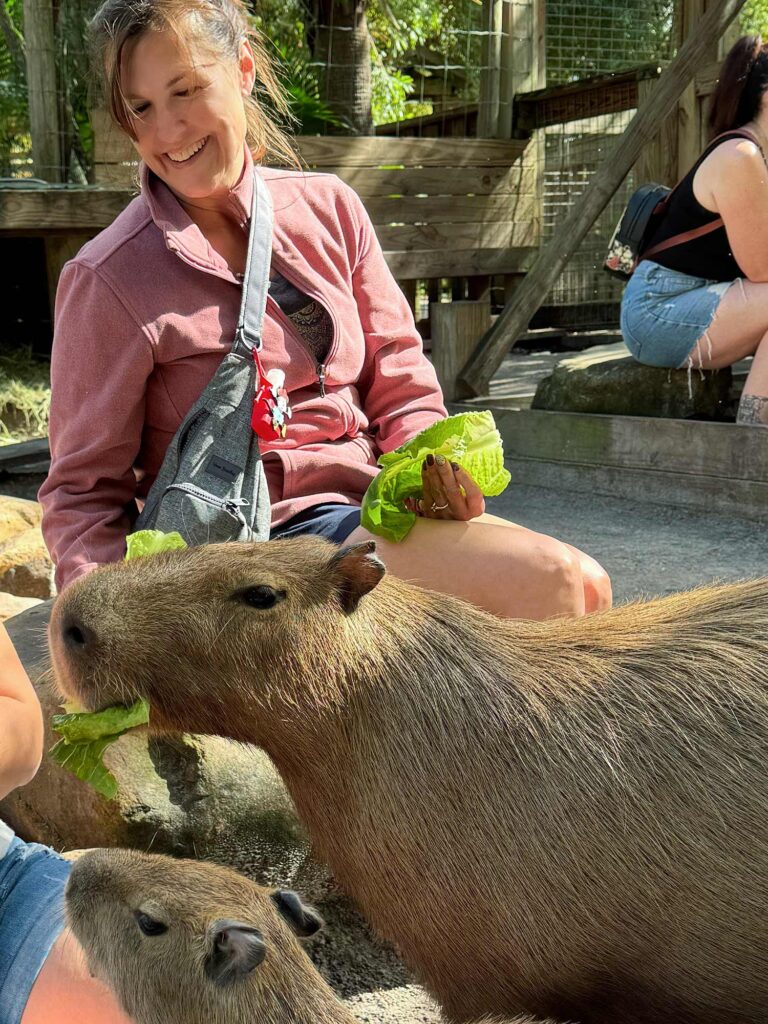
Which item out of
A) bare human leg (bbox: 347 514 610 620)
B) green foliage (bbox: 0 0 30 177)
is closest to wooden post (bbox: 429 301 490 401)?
bare human leg (bbox: 347 514 610 620)

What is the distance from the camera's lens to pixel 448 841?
2.01 meters

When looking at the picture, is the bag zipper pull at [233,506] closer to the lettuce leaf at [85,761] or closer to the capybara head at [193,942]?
the lettuce leaf at [85,761]

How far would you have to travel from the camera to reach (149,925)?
183 centimetres

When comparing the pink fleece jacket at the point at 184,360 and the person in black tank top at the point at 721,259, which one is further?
the person in black tank top at the point at 721,259

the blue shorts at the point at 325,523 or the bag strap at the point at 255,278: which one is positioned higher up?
the bag strap at the point at 255,278

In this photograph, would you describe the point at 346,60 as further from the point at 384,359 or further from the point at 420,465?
the point at 420,465

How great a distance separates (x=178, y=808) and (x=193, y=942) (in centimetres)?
106

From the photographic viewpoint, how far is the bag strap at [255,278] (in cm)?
278

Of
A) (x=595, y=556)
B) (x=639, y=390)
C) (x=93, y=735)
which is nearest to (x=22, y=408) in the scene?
(x=639, y=390)

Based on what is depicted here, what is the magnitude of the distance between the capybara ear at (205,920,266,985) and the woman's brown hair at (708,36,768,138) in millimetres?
4397

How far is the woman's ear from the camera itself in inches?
118

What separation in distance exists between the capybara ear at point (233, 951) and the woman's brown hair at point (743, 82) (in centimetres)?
440

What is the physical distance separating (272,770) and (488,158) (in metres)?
5.15

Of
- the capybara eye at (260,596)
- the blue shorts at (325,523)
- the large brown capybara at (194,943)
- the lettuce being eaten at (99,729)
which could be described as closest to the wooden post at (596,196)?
the blue shorts at (325,523)
